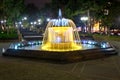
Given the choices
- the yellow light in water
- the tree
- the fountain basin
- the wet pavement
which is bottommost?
the wet pavement

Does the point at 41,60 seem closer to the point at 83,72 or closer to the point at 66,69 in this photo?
the point at 66,69

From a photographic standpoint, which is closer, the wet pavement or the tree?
the wet pavement

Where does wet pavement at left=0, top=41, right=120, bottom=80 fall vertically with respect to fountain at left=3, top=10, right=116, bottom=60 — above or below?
below

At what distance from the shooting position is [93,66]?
48.6ft

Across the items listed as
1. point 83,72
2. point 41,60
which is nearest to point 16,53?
point 41,60

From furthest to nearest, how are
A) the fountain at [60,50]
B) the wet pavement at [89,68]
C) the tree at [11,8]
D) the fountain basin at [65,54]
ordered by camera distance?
the tree at [11,8], the fountain at [60,50], the fountain basin at [65,54], the wet pavement at [89,68]

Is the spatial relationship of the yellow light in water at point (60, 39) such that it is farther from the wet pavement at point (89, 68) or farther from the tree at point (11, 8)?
the tree at point (11, 8)

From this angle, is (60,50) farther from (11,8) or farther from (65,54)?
(11,8)

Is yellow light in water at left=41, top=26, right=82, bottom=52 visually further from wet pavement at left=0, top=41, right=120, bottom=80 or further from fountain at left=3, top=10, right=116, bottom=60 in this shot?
wet pavement at left=0, top=41, right=120, bottom=80

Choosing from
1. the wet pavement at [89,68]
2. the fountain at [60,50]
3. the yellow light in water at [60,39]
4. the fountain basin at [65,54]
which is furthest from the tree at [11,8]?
the wet pavement at [89,68]

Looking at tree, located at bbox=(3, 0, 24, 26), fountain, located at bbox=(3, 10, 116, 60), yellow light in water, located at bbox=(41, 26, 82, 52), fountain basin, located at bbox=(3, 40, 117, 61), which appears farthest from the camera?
tree, located at bbox=(3, 0, 24, 26)

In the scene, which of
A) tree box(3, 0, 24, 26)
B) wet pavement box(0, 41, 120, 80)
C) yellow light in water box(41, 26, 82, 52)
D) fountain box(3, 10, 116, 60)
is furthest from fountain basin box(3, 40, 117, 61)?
tree box(3, 0, 24, 26)

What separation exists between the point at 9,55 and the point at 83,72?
7.45m

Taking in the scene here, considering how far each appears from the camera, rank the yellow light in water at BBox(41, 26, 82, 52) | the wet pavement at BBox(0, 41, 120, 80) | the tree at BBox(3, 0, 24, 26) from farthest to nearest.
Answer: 1. the tree at BBox(3, 0, 24, 26)
2. the yellow light in water at BBox(41, 26, 82, 52)
3. the wet pavement at BBox(0, 41, 120, 80)
